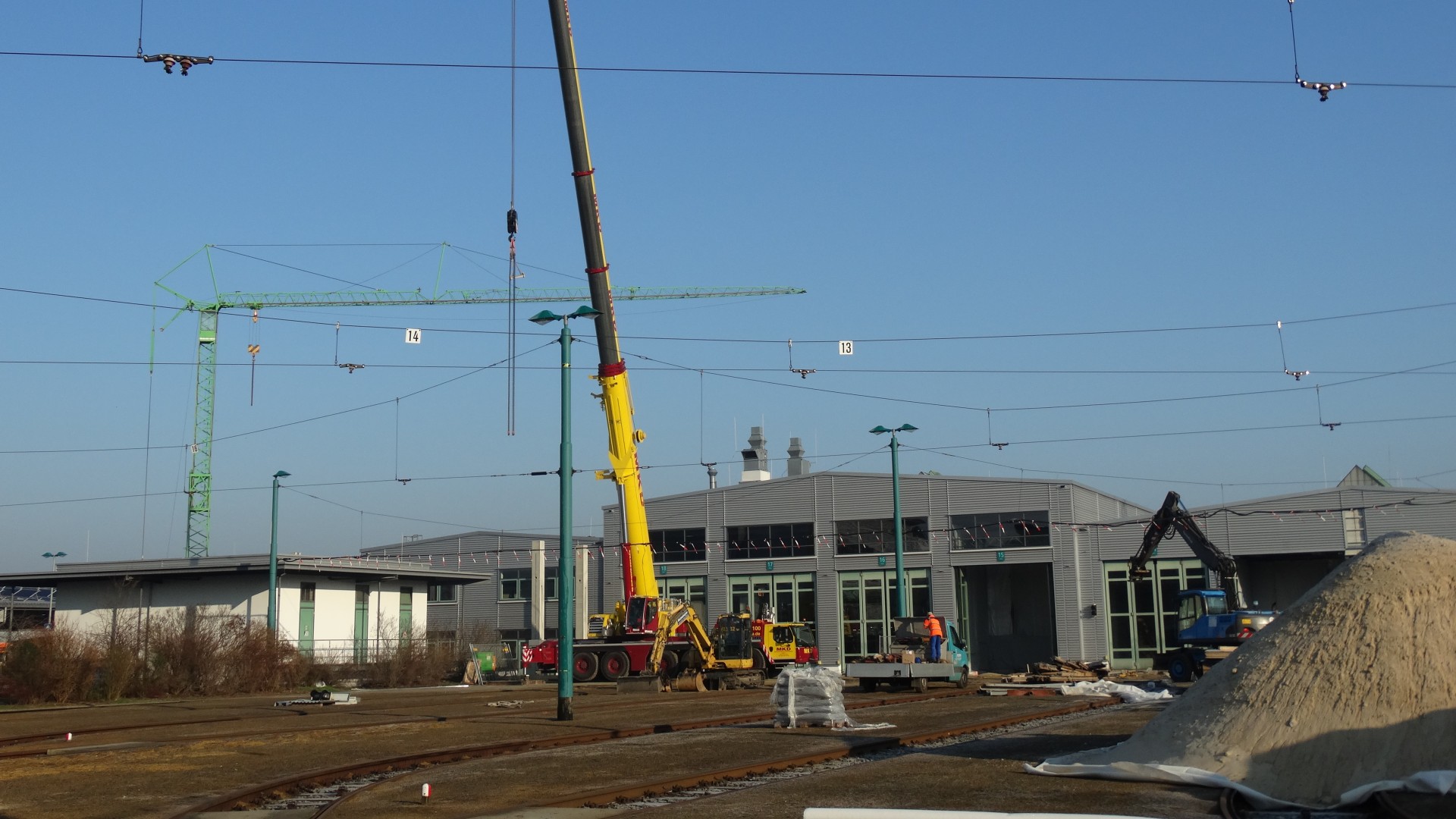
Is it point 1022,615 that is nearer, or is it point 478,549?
point 1022,615

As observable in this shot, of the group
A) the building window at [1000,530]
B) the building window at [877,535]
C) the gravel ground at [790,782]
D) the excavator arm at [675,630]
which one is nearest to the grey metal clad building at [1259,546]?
the building window at [1000,530]

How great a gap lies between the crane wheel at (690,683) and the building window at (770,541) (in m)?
22.5

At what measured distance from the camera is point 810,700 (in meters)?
20.1

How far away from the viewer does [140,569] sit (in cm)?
4947

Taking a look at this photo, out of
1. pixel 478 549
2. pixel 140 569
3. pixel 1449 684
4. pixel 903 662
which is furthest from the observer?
A: pixel 478 549

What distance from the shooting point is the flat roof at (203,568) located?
48.7m

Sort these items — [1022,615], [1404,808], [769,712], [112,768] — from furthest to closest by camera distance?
[1022,615], [769,712], [112,768], [1404,808]

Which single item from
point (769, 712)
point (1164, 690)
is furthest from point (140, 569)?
point (1164, 690)

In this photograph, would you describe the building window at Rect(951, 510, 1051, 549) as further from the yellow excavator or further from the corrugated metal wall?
the yellow excavator

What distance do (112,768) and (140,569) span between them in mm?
36955

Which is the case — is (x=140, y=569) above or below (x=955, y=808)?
above

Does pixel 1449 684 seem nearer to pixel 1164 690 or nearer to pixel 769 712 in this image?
pixel 769 712

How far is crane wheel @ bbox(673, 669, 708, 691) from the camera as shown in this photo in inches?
1457

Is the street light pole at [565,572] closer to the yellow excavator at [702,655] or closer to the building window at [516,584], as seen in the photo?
the yellow excavator at [702,655]
